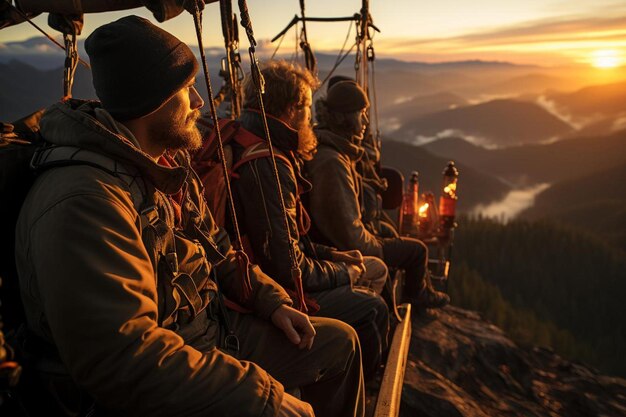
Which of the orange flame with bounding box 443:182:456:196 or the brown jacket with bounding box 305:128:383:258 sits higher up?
the brown jacket with bounding box 305:128:383:258

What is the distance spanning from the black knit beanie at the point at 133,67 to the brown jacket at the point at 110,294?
14cm

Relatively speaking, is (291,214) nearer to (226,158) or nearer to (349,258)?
(226,158)

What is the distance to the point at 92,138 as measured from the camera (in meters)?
1.71

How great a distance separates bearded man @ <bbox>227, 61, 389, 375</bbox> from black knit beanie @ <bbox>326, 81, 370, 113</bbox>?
89 cm

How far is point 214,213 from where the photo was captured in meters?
3.05

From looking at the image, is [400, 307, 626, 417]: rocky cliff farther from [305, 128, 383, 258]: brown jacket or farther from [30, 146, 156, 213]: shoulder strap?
[30, 146, 156, 213]: shoulder strap

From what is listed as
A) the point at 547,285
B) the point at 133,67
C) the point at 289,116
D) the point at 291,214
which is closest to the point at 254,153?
the point at 291,214

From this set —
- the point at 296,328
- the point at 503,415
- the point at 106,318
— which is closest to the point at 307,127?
the point at 296,328

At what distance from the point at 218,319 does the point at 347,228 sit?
1896mm

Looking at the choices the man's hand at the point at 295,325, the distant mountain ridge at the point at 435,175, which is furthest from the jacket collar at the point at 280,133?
the distant mountain ridge at the point at 435,175

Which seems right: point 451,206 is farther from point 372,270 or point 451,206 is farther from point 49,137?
point 49,137

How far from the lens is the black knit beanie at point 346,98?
4.61 m

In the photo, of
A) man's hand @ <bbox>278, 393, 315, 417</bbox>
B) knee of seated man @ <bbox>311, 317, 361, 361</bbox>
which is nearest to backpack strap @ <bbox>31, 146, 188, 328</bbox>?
man's hand @ <bbox>278, 393, 315, 417</bbox>

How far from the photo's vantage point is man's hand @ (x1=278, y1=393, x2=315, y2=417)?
1.80 m
